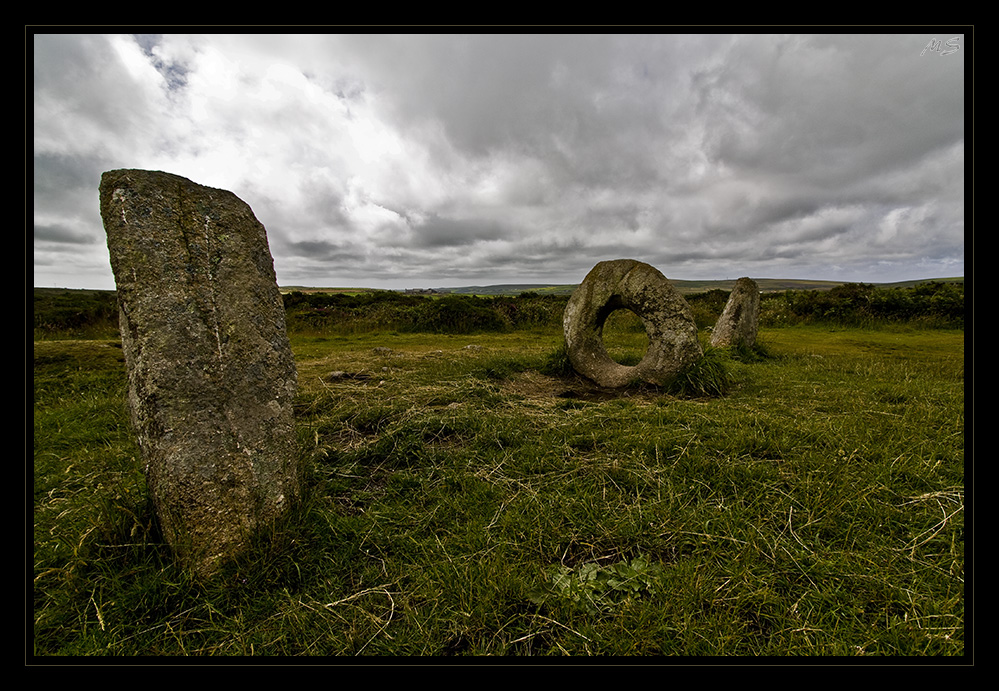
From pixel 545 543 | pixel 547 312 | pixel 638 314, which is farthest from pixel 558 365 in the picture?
pixel 547 312

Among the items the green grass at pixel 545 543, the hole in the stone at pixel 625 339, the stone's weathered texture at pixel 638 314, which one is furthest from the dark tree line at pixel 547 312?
the green grass at pixel 545 543

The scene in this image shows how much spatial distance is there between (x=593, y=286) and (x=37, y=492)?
7.38m

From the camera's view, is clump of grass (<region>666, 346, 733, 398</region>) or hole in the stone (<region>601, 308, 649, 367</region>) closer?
clump of grass (<region>666, 346, 733, 398</region>)

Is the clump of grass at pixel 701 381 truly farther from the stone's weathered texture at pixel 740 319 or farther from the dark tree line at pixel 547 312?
the dark tree line at pixel 547 312

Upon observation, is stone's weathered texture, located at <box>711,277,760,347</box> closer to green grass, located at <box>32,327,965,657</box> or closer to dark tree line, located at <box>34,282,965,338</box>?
green grass, located at <box>32,327,965,657</box>

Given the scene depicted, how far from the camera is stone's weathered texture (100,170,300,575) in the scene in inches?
93.0

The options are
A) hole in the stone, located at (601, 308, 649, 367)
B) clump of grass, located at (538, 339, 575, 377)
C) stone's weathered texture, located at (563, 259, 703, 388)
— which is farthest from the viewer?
hole in the stone, located at (601, 308, 649, 367)

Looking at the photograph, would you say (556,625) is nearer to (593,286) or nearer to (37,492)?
(37,492)

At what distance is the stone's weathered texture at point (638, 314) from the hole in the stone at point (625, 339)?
48.1 inches

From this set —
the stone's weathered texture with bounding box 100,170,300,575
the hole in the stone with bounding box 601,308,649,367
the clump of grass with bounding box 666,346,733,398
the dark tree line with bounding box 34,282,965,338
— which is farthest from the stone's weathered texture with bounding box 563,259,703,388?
the dark tree line with bounding box 34,282,965,338

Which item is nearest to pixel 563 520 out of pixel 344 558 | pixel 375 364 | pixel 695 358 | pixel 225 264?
pixel 344 558

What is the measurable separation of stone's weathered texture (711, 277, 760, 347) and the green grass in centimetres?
594

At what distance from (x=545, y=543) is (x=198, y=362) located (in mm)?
2430

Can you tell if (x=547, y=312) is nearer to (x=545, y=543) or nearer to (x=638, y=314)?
(x=638, y=314)
